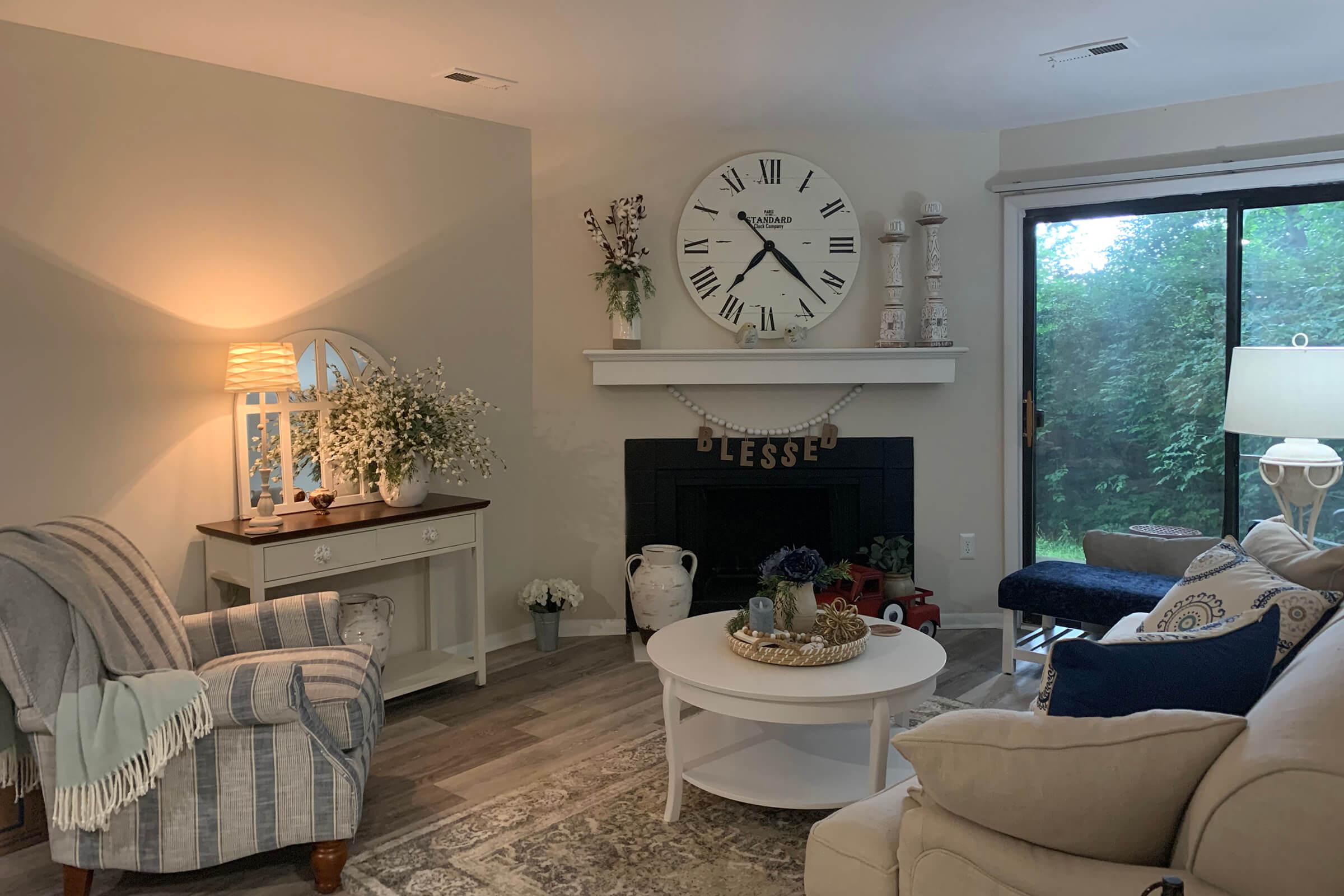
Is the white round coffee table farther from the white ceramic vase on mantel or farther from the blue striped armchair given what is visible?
the white ceramic vase on mantel

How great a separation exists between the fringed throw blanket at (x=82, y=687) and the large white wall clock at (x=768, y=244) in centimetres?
289

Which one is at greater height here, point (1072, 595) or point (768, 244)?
point (768, 244)

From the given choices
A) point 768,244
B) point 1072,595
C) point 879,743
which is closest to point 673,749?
point 879,743

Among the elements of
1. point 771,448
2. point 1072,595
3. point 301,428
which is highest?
point 301,428

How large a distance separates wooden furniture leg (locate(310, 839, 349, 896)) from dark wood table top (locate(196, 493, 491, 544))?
1.09 metres

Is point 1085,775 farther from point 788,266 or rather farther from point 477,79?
point 788,266

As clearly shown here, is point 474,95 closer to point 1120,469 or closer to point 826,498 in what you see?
point 826,498

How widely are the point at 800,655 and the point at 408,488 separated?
67.5 inches

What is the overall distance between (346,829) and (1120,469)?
3.59 m

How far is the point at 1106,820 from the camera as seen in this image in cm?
137

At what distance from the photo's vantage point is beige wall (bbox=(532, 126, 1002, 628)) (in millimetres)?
A: 4574

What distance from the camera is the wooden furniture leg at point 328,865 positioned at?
7.93 feet

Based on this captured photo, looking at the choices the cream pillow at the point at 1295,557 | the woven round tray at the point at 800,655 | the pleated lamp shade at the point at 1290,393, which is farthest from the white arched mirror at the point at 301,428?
the pleated lamp shade at the point at 1290,393

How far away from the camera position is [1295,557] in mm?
2268
